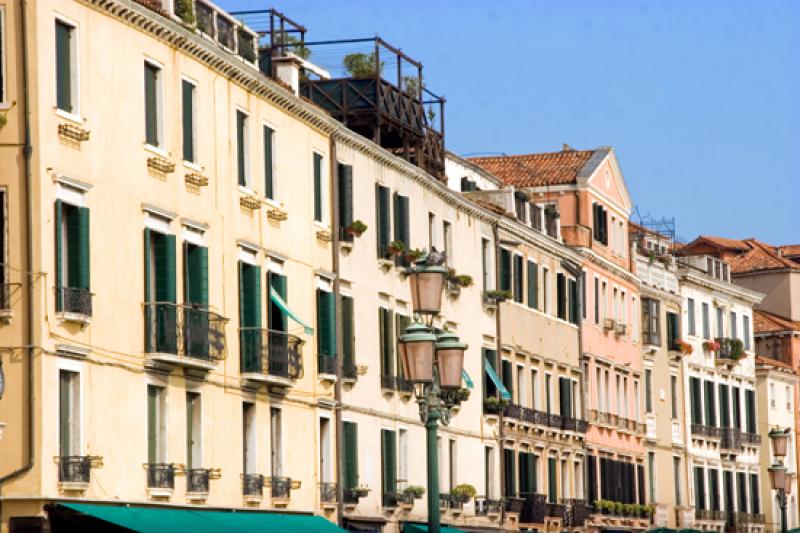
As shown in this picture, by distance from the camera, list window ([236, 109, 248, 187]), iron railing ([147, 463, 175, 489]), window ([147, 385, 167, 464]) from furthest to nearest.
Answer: window ([236, 109, 248, 187]) → window ([147, 385, 167, 464]) → iron railing ([147, 463, 175, 489])

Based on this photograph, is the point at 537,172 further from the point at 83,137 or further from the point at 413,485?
the point at 83,137

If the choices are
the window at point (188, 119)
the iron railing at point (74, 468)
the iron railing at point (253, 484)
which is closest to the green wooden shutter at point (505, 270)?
the iron railing at point (253, 484)

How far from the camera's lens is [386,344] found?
48.3 m

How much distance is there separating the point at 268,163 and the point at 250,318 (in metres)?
3.59

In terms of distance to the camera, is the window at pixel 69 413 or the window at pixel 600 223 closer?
the window at pixel 69 413

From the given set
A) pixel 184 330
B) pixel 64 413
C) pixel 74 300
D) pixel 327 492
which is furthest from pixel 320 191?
pixel 64 413

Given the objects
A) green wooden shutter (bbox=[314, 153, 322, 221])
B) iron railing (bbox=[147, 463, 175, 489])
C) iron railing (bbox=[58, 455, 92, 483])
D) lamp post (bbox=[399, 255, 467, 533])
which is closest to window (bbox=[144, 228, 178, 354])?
iron railing (bbox=[147, 463, 175, 489])

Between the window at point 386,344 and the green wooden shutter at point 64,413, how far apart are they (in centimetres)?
1576

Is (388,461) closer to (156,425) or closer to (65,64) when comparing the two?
(156,425)

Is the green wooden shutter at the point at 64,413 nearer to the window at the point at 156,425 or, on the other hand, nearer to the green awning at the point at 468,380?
the window at the point at 156,425

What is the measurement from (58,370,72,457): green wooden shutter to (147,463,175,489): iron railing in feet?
9.16

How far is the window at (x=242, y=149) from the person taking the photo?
40156 millimetres

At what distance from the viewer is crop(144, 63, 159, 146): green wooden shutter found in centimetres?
3609

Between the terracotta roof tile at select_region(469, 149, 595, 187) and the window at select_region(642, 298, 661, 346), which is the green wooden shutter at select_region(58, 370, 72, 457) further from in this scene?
the window at select_region(642, 298, 661, 346)
